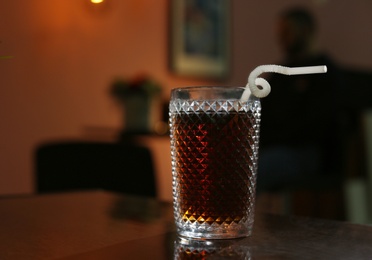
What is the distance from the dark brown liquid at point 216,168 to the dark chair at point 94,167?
99 cm

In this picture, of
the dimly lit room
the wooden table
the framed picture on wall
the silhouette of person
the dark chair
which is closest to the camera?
the wooden table

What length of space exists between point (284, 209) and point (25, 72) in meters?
1.86

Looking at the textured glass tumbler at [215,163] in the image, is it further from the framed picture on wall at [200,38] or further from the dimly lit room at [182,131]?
the framed picture on wall at [200,38]

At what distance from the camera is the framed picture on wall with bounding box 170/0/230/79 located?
4680 millimetres

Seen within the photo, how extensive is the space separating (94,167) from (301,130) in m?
2.17

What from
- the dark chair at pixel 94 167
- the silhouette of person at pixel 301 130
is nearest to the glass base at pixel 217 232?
the dark chair at pixel 94 167

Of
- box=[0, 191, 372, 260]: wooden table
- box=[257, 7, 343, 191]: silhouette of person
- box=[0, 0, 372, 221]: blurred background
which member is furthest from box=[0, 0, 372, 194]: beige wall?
box=[0, 191, 372, 260]: wooden table

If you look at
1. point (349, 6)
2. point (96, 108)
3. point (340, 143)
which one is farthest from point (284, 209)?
point (349, 6)

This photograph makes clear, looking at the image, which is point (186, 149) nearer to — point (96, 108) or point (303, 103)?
point (303, 103)

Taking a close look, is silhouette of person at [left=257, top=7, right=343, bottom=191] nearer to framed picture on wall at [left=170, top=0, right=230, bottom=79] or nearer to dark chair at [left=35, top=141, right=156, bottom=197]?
framed picture on wall at [left=170, top=0, right=230, bottom=79]

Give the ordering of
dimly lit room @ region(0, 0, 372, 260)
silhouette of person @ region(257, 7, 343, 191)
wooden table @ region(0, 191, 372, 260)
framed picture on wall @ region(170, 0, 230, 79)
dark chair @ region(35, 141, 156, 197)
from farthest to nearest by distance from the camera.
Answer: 1. framed picture on wall @ region(170, 0, 230, 79)
2. silhouette of person @ region(257, 7, 343, 191)
3. dark chair @ region(35, 141, 156, 197)
4. dimly lit room @ region(0, 0, 372, 260)
5. wooden table @ region(0, 191, 372, 260)

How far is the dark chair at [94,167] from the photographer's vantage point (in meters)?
1.78

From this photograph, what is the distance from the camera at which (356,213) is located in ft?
8.38

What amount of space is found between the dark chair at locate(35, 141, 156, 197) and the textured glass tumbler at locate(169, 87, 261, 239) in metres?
0.98
